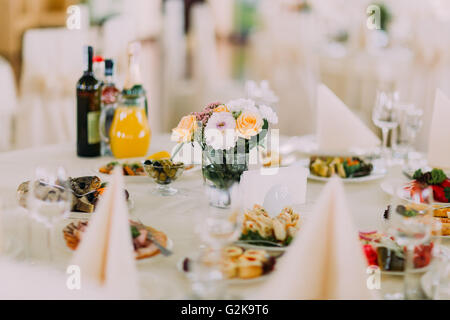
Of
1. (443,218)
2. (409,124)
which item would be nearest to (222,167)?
(443,218)

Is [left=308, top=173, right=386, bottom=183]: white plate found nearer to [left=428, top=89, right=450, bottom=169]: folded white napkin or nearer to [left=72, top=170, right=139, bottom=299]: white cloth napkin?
[left=428, top=89, right=450, bottom=169]: folded white napkin

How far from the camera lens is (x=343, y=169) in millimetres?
1753

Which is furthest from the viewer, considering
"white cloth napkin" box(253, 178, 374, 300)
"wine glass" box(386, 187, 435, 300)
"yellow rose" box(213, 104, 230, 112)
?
"yellow rose" box(213, 104, 230, 112)

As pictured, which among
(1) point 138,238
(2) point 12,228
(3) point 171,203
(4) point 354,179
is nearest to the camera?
(1) point 138,238

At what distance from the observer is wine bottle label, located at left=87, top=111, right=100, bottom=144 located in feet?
6.17

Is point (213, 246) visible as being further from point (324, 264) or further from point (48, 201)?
point (48, 201)

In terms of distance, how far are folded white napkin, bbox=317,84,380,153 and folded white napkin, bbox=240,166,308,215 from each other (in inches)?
15.6

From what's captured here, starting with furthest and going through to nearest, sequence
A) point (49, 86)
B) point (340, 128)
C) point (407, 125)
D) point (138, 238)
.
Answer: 1. point (49, 86)
2. point (407, 125)
3. point (340, 128)
4. point (138, 238)

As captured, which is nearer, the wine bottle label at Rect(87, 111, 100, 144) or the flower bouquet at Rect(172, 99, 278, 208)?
the flower bouquet at Rect(172, 99, 278, 208)

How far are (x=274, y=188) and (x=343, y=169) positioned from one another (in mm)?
439

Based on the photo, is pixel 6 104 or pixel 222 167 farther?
pixel 6 104

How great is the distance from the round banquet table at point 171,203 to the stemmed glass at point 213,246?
28 mm
